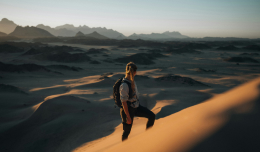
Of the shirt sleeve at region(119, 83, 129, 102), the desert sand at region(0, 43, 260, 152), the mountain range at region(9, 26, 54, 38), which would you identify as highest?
the mountain range at region(9, 26, 54, 38)

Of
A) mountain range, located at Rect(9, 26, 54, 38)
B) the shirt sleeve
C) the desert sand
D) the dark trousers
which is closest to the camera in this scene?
the desert sand

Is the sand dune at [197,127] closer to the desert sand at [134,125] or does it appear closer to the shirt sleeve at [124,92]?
the desert sand at [134,125]

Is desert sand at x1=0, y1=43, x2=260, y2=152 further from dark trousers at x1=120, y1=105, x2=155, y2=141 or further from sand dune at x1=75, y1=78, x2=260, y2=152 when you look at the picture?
dark trousers at x1=120, y1=105, x2=155, y2=141

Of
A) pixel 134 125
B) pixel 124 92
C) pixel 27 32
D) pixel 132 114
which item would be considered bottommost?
pixel 134 125

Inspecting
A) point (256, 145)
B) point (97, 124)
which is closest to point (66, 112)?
point (97, 124)

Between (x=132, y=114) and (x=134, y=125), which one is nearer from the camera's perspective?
(x=132, y=114)

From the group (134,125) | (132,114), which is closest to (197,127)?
(132,114)

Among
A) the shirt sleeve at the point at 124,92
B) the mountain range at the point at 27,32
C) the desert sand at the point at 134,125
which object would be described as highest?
the mountain range at the point at 27,32

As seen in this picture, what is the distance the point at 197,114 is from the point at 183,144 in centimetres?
60

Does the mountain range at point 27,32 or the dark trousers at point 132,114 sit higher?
the mountain range at point 27,32

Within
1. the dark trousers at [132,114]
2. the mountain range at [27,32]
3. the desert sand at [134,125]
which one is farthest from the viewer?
the mountain range at [27,32]

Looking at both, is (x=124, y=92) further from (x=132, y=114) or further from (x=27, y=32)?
(x=27, y=32)

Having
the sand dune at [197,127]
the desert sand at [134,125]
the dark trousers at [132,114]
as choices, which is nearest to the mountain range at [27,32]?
the desert sand at [134,125]

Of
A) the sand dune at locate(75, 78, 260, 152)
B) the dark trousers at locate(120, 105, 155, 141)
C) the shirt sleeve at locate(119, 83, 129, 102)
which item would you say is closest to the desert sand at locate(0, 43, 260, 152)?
the sand dune at locate(75, 78, 260, 152)
